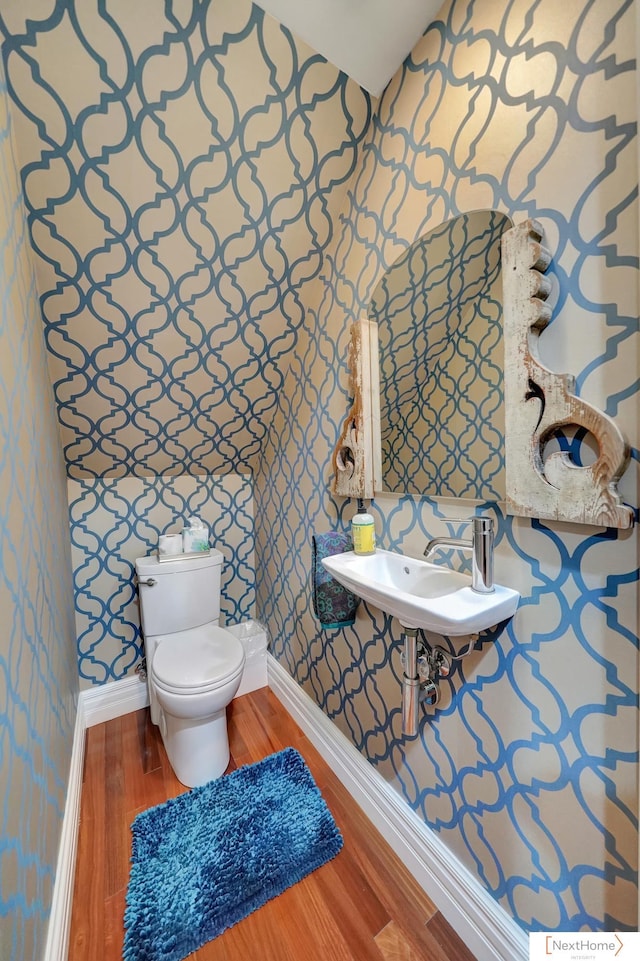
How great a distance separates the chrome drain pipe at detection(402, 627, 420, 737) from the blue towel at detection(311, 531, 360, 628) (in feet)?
1.04

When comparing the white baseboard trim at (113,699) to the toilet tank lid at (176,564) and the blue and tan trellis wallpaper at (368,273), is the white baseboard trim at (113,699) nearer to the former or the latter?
the toilet tank lid at (176,564)

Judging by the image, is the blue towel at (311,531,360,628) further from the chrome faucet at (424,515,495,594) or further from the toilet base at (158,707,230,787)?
the toilet base at (158,707,230,787)

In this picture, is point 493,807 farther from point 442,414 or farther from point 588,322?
point 588,322

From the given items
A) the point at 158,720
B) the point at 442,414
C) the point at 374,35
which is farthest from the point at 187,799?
the point at 374,35

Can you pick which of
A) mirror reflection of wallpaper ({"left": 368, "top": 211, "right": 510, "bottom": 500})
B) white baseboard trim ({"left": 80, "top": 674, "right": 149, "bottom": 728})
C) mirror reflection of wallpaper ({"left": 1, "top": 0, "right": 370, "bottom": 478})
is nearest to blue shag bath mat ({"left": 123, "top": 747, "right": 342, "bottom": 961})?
white baseboard trim ({"left": 80, "top": 674, "right": 149, "bottom": 728})

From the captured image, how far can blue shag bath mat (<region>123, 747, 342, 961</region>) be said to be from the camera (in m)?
0.99

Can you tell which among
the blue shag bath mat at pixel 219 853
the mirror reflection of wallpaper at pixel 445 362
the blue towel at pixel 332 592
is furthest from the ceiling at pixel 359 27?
the blue shag bath mat at pixel 219 853

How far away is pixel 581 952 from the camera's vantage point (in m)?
0.73

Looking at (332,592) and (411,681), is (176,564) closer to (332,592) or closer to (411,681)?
(332,592)

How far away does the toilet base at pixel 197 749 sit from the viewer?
1422 millimetres

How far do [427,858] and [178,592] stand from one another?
4.49 ft

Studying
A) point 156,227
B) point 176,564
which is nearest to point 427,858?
point 176,564

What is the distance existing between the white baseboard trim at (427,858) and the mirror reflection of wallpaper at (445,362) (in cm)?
103

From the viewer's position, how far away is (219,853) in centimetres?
117
